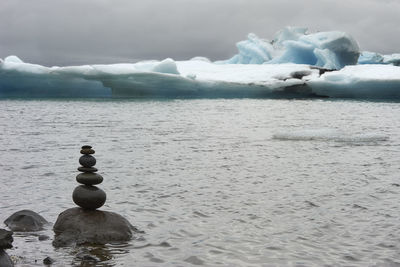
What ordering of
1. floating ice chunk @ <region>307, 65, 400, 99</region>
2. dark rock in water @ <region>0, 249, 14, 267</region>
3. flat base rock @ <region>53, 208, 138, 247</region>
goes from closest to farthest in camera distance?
1. dark rock in water @ <region>0, 249, 14, 267</region>
2. flat base rock @ <region>53, 208, 138, 247</region>
3. floating ice chunk @ <region>307, 65, 400, 99</region>

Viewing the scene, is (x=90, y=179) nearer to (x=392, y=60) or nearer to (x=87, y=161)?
(x=87, y=161)

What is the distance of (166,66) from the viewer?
37375mm

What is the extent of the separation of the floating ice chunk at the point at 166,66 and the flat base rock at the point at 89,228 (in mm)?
31636

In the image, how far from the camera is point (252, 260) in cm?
508

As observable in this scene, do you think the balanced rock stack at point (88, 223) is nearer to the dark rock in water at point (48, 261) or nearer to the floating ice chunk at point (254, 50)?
the dark rock in water at point (48, 261)

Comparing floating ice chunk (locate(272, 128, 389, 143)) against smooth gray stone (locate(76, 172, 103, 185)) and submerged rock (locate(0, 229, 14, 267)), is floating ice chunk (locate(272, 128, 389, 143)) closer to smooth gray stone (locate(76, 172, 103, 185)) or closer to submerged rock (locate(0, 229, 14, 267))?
smooth gray stone (locate(76, 172, 103, 185))

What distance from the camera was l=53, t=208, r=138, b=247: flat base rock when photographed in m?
5.46

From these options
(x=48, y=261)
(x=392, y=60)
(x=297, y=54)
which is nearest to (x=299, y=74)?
(x=297, y=54)

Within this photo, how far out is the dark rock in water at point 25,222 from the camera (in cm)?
597

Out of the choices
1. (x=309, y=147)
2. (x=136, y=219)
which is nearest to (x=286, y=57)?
(x=309, y=147)

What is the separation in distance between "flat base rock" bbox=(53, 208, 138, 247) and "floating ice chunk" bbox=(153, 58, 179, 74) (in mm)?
31636

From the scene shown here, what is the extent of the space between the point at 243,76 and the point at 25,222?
121ft

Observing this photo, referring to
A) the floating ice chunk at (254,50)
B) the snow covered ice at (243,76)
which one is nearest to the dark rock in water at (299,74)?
the snow covered ice at (243,76)

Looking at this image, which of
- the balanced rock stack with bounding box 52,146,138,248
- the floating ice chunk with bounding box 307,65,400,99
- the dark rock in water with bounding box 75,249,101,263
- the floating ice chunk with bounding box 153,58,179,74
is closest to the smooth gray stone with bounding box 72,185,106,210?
the balanced rock stack with bounding box 52,146,138,248
